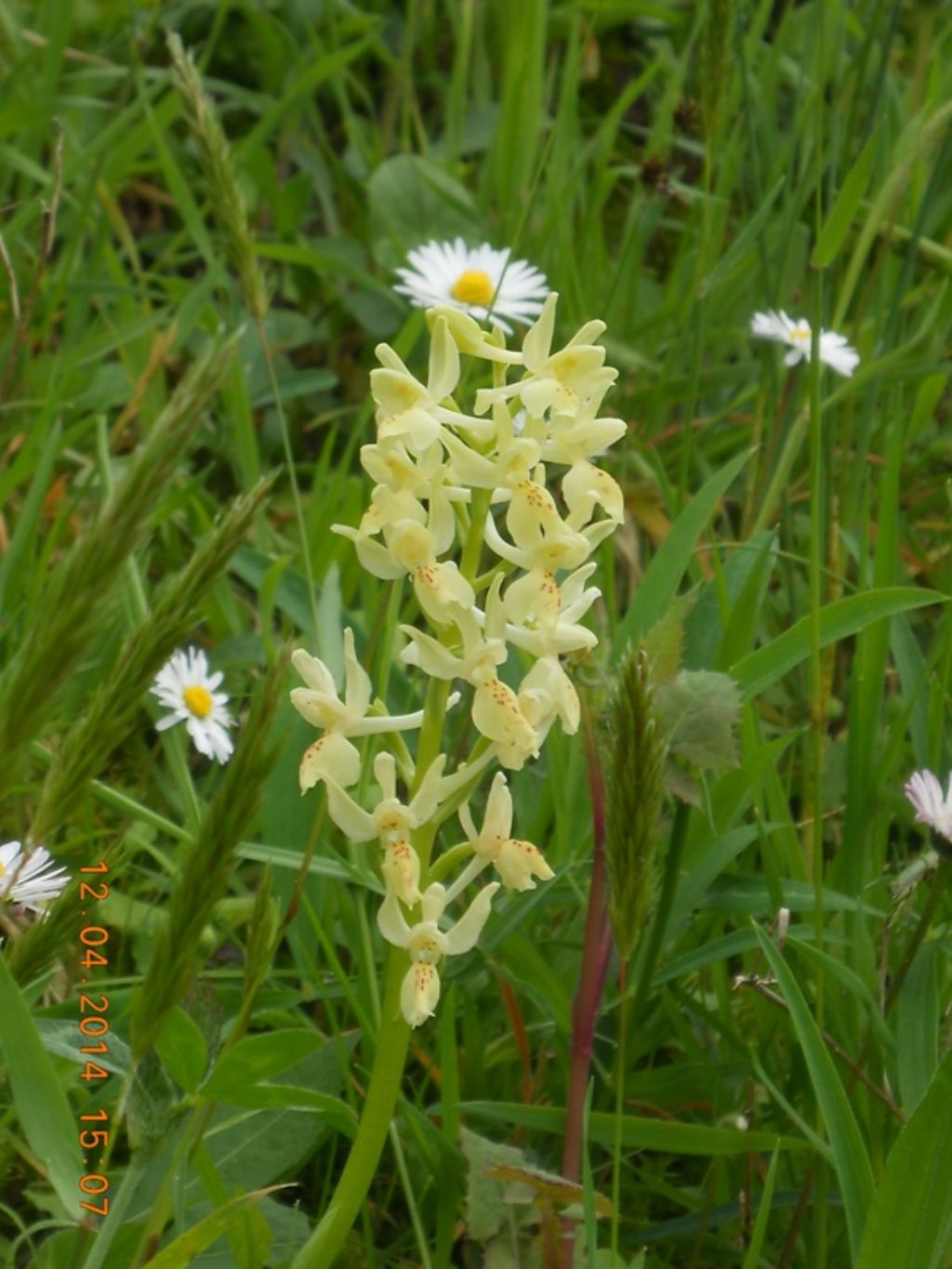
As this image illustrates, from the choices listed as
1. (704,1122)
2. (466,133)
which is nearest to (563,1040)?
(704,1122)

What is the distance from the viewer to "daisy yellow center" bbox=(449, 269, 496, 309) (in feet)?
8.66

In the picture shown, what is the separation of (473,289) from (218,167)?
1.06 metres

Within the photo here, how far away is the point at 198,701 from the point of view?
76.8 inches

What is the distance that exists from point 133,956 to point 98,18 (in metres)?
2.50

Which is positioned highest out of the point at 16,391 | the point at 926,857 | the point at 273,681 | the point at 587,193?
the point at 587,193

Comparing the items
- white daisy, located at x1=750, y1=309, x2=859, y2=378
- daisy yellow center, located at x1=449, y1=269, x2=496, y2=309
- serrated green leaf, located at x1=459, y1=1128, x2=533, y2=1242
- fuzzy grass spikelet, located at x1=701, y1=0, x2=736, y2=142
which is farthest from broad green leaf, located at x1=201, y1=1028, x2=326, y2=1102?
daisy yellow center, located at x1=449, y1=269, x2=496, y2=309

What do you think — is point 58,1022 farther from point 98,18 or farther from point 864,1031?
point 98,18

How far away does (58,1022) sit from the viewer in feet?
4.50

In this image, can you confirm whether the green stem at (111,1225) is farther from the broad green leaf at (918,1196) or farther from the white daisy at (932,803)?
the white daisy at (932,803)

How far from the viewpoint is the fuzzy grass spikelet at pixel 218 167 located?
5.37ft

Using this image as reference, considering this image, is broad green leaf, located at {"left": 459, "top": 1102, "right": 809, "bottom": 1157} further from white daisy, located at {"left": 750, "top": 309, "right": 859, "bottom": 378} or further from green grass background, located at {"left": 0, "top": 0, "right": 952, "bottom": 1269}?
white daisy, located at {"left": 750, "top": 309, "right": 859, "bottom": 378}

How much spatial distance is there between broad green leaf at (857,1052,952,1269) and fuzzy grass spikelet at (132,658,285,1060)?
0.54 meters

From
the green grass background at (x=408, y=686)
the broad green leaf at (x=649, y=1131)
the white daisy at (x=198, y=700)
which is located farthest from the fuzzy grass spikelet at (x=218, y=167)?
the broad green leaf at (x=649, y=1131)

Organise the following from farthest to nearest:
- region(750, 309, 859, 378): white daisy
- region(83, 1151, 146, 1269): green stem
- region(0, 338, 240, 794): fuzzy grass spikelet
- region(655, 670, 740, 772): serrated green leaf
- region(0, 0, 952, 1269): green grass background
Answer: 1. region(750, 309, 859, 378): white daisy
2. region(655, 670, 740, 772): serrated green leaf
3. region(0, 0, 952, 1269): green grass background
4. region(83, 1151, 146, 1269): green stem
5. region(0, 338, 240, 794): fuzzy grass spikelet
